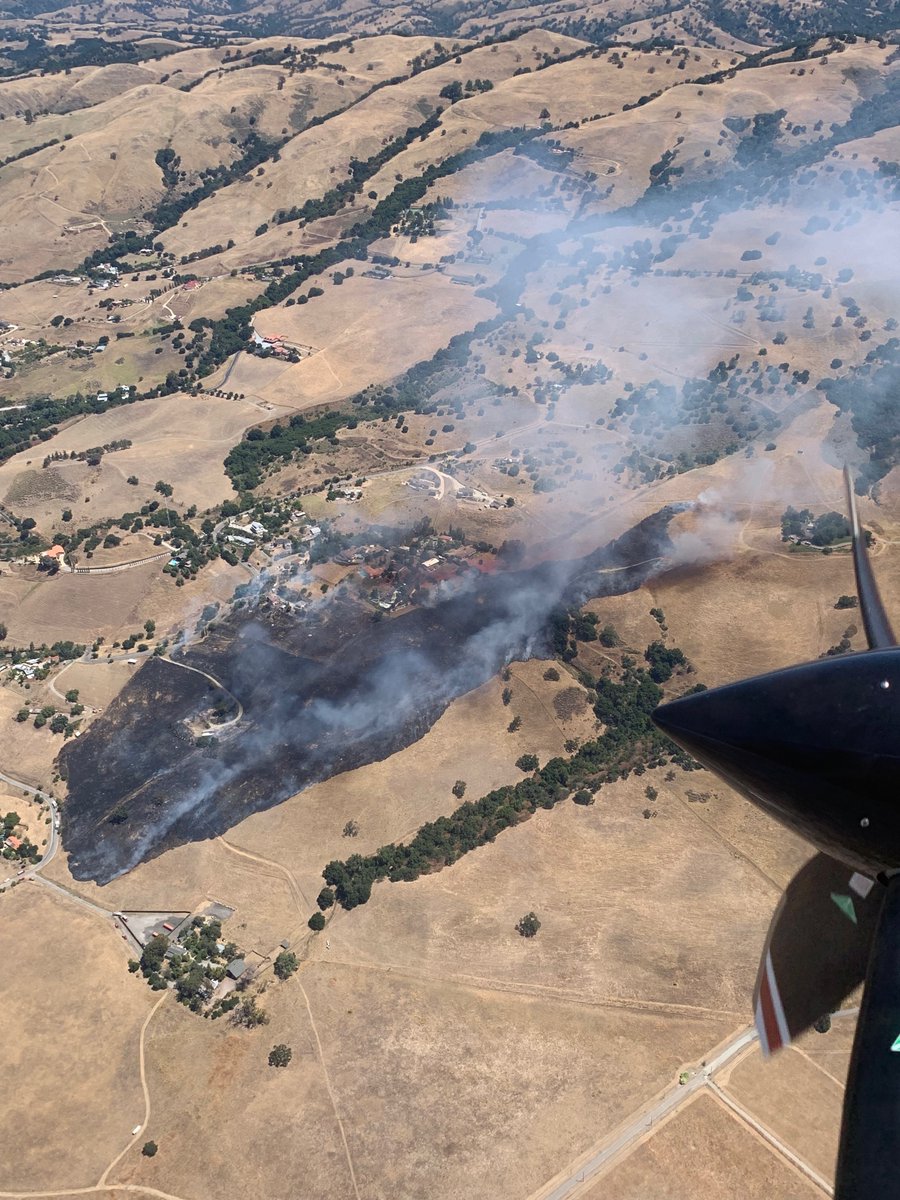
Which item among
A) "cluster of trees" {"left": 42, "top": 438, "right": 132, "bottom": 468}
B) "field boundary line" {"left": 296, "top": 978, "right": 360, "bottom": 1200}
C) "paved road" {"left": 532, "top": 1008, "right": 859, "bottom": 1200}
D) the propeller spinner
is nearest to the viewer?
the propeller spinner

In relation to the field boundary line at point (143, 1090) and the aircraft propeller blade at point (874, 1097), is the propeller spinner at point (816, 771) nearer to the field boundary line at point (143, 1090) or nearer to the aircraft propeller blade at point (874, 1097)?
the aircraft propeller blade at point (874, 1097)

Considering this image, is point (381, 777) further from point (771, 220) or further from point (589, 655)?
point (771, 220)

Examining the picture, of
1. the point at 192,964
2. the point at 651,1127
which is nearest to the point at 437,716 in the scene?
the point at 192,964

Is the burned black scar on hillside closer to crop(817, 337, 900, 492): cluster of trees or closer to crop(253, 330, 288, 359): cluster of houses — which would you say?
crop(817, 337, 900, 492): cluster of trees

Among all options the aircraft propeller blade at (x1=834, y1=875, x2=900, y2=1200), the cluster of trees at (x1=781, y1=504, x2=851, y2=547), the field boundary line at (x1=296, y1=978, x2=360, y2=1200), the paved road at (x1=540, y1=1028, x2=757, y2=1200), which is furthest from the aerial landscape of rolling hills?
the aircraft propeller blade at (x1=834, y1=875, x2=900, y2=1200)

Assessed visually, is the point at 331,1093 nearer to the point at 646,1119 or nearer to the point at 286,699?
the point at 646,1119

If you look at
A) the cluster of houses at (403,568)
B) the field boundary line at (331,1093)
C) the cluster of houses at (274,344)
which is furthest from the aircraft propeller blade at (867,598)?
the cluster of houses at (274,344)

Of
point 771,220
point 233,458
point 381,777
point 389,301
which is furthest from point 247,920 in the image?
point 771,220
